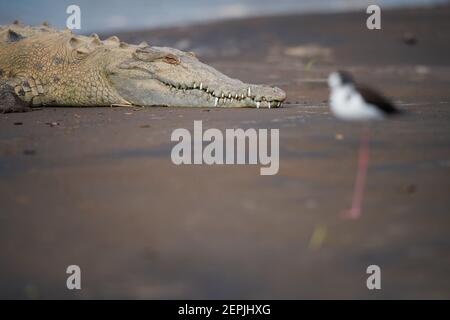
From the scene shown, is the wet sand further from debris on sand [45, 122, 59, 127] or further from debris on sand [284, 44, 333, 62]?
debris on sand [284, 44, 333, 62]

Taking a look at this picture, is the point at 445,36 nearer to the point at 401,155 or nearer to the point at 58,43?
the point at 58,43

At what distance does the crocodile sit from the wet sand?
37.1 inches

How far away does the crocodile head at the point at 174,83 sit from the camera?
7672 mm

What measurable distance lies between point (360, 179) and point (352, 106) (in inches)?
19.4

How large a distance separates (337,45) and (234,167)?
1397 centimetres

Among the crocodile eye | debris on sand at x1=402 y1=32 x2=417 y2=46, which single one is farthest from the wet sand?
debris on sand at x1=402 y1=32 x2=417 y2=46

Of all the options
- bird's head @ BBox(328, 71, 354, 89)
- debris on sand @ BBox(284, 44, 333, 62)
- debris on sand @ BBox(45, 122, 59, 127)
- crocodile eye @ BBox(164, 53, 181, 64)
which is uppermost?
debris on sand @ BBox(284, 44, 333, 62)

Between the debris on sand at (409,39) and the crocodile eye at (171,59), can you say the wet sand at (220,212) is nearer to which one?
the crocodile eye at (171,59)

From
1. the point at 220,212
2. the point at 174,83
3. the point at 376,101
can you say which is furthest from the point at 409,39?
the point at 220,212

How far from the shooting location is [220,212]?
3.83 metres

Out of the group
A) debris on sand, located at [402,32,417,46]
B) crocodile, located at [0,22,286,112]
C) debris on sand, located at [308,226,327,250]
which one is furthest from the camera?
debris on sand, located at [402,32,417,46]

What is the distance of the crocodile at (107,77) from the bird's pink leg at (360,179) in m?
2.44

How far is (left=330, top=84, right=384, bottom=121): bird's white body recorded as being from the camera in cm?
443

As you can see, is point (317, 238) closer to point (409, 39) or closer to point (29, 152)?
point (29, 152)
